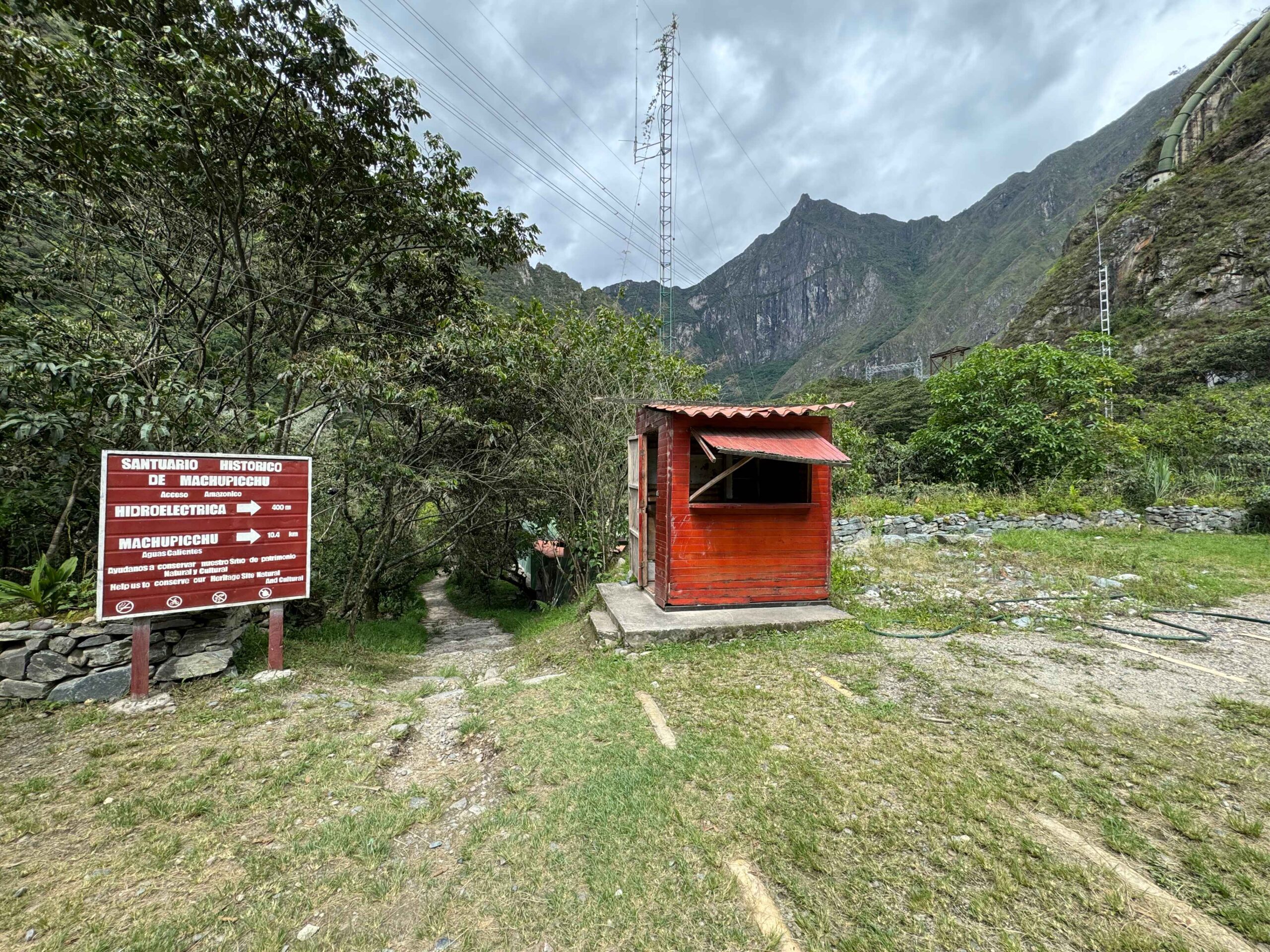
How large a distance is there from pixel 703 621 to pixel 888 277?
549ft

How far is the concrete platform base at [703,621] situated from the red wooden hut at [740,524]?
0.16m

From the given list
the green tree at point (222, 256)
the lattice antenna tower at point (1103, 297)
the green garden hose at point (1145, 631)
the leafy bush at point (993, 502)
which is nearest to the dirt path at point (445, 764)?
the green tree at point (222, 256)

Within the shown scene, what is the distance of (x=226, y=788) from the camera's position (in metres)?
2.90

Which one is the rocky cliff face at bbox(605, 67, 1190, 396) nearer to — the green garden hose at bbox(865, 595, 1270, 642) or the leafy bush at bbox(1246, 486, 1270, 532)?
the leafy bush at bbox(1246, 486, 1270, 532)

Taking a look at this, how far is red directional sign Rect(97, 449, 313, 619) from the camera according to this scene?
3.93 metres

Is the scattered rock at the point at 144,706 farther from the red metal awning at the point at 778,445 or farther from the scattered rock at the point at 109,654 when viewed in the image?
the red metal awning at the point at 778,445

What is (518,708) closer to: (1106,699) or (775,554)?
(775,554)

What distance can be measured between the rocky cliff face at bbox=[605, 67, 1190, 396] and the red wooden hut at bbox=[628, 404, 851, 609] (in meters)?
47.6

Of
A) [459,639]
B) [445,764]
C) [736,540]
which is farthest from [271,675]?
[459,639]

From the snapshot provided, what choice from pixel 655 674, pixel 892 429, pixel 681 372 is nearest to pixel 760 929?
pixel 655 674

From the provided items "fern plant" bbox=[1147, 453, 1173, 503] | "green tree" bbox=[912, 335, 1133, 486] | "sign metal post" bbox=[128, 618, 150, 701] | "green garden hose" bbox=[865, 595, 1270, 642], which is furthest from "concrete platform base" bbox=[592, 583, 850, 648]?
"fern plant" bbox=[1147, 453, 1173, 503]

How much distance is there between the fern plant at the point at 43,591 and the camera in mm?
4078

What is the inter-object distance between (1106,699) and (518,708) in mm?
4799

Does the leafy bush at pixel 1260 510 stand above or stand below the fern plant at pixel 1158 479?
below
